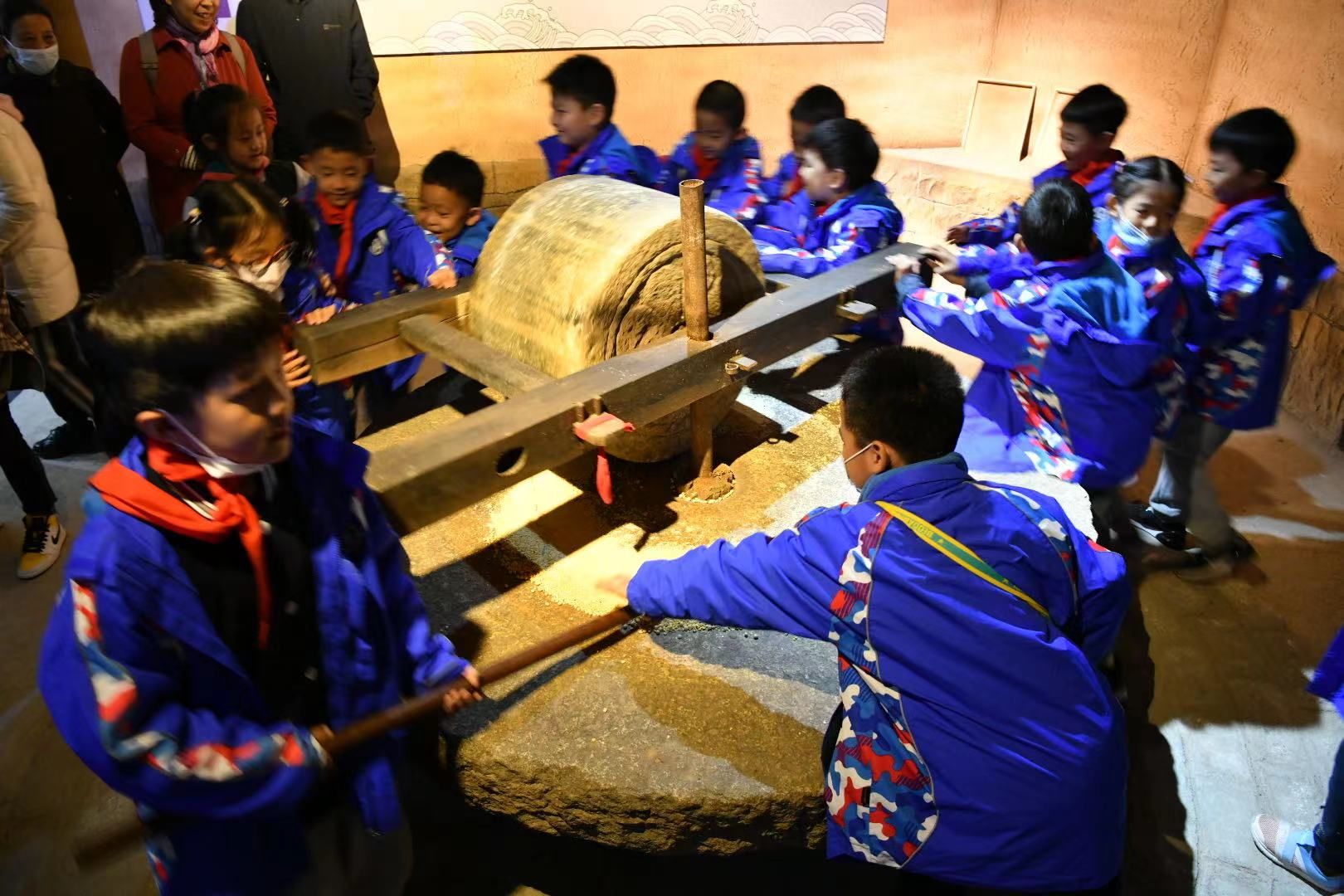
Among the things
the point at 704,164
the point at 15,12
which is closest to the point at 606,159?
the point at 704,164

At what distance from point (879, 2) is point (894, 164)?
4.22ft

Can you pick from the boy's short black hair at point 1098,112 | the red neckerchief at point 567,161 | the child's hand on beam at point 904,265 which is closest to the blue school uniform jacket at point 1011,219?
the boy's short black hair at point 1098,112

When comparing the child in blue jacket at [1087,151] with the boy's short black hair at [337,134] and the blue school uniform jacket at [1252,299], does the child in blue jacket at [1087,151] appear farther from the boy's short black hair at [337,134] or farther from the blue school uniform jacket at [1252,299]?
the boy's short black hair at [337,134]

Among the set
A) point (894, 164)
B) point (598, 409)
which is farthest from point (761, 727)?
point (894, 164)

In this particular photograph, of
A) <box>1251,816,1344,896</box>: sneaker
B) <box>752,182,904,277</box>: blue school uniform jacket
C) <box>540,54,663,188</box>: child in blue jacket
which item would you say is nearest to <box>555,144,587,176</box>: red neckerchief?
<box>540,54,663,188</box>: child in blue jacket

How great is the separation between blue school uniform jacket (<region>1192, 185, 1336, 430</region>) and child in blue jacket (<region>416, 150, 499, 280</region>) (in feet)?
9.73

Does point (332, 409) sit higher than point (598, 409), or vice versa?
point (598, 409)

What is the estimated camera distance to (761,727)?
7.82 feet

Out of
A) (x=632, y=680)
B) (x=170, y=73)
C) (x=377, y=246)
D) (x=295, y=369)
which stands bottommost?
(x=632, y=680)

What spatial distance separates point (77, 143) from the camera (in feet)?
13.4

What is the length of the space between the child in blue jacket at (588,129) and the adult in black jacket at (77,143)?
217cm

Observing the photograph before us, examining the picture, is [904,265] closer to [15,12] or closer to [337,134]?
[337,134]

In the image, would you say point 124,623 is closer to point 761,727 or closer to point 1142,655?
point 761,727

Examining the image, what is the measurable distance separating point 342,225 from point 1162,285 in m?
3.07
